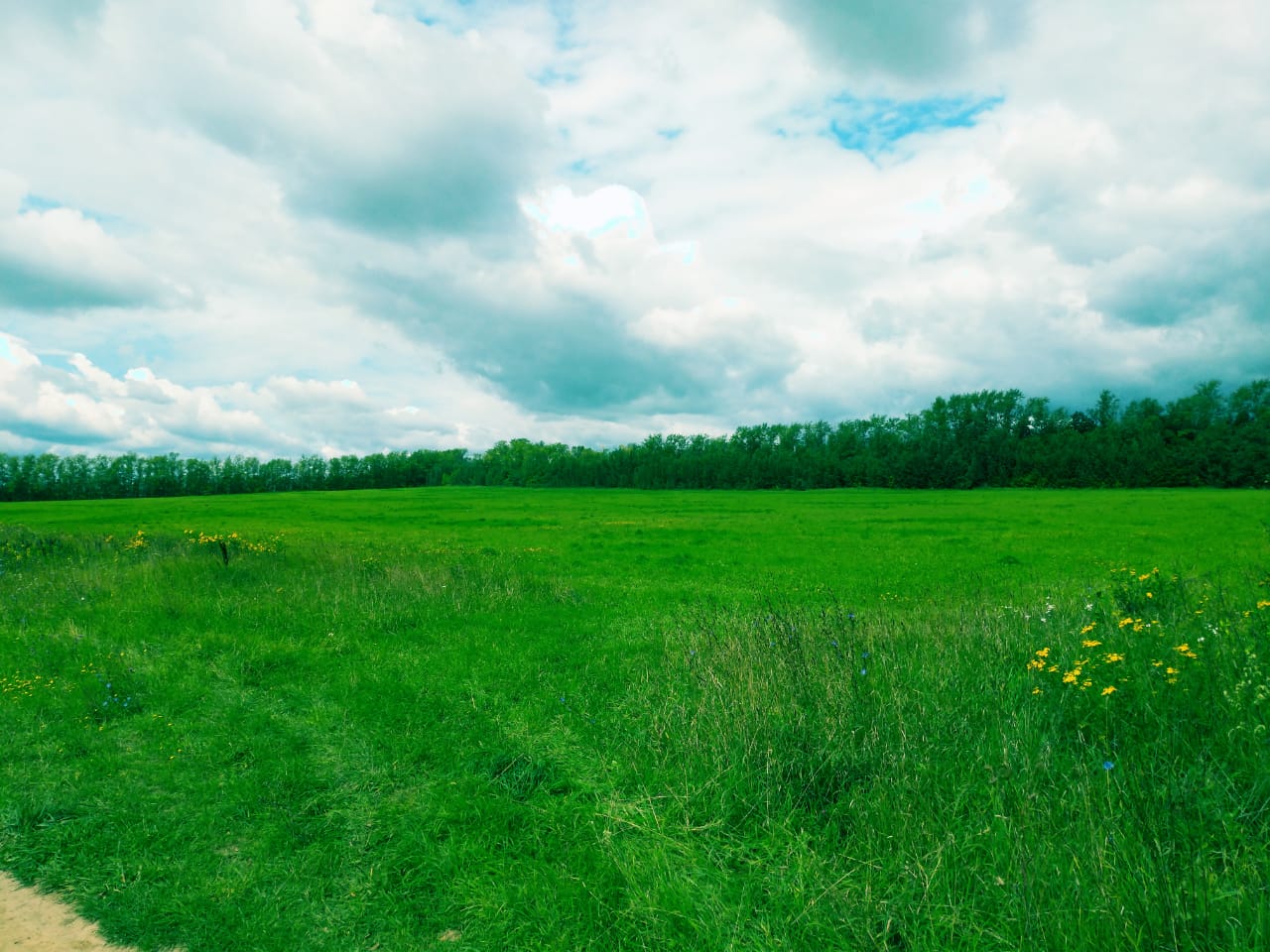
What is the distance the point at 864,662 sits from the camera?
7.57m

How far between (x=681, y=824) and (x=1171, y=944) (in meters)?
2.94

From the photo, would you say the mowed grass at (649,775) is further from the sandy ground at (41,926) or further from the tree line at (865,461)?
the tree line at (865,461)

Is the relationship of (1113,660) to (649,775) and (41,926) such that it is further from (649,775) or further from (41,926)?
(41,926)

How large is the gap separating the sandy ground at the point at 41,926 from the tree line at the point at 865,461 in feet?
389

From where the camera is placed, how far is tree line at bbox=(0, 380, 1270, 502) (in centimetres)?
9781

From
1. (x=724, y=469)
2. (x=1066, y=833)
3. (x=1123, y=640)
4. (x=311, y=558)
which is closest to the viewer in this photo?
(x=1066, y=833)

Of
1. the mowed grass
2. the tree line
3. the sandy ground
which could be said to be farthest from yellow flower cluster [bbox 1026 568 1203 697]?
the tree line

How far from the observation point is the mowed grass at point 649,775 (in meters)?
4.01

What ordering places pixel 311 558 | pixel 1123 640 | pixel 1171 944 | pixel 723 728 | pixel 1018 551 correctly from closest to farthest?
1. pixel 1171 944
2. pixel 723 728
3. pixel 1123 640
4. pixel 311 558
5. pixel 1018 551

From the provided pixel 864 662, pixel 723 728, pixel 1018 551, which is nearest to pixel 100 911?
pixel 723 728

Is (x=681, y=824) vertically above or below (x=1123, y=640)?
below

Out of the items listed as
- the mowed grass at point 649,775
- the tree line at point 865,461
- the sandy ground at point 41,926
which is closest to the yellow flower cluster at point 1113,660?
the mowed grass at point 649,775

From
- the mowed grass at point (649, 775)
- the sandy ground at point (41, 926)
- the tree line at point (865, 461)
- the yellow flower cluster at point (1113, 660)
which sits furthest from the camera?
the tree line at point (865, 461)

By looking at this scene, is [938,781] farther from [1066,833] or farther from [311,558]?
[311,558]
